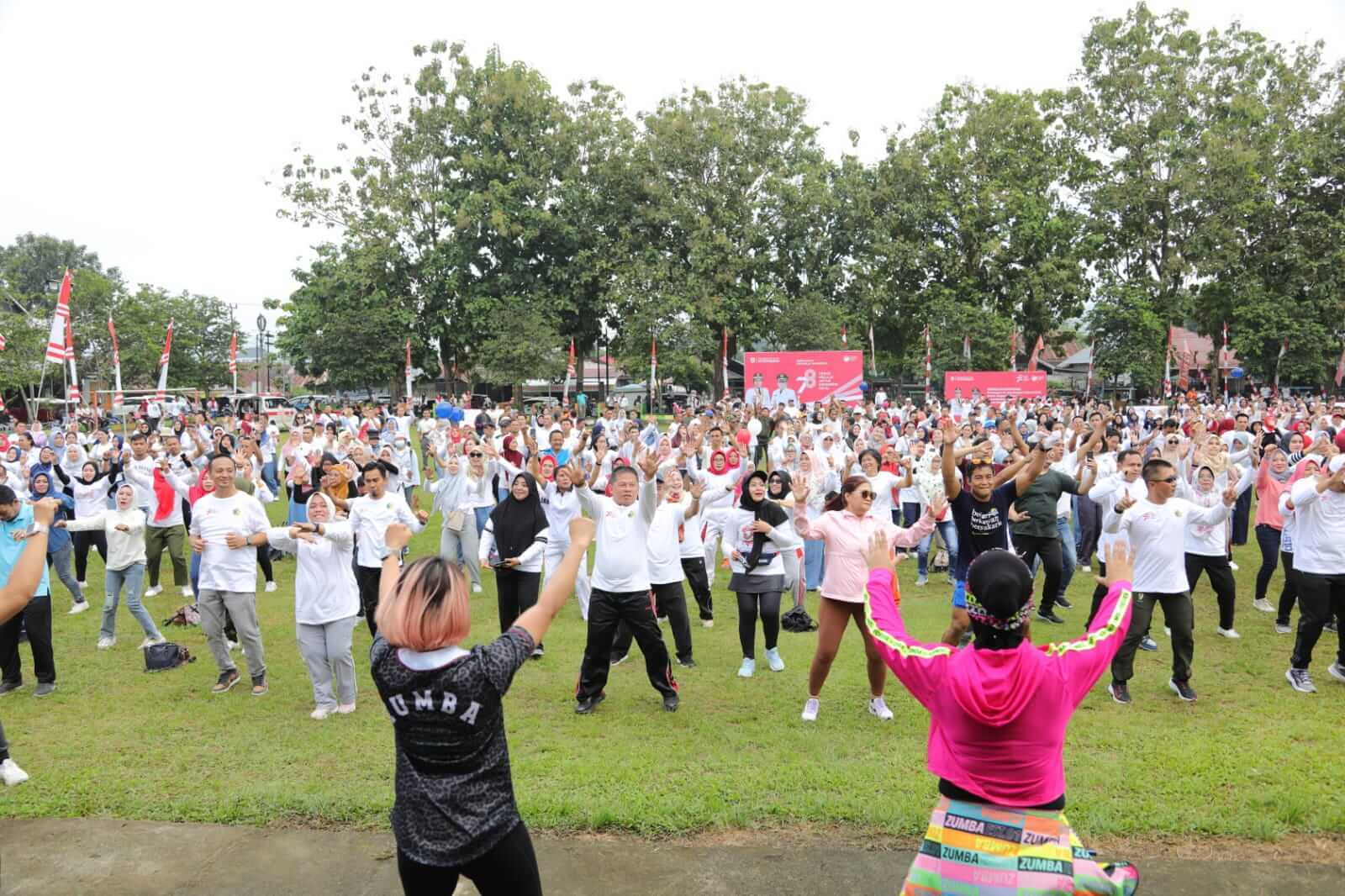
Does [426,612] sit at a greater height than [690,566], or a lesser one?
greater

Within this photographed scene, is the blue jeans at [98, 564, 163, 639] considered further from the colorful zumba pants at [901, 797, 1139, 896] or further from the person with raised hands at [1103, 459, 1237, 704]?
the person with raised hands at [1103, 459, 1237, 704]

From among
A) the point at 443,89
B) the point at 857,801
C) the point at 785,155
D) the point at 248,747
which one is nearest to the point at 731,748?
the point at 857,801

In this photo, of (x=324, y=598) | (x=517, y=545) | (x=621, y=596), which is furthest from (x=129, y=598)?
(x=621, y=596)

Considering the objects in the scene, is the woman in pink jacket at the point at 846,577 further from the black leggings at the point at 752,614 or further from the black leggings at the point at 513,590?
the black leggings at the point at 513,590

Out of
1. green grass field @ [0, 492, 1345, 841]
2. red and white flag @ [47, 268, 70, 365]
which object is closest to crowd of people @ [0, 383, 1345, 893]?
green grass field @ [0, 492, 1345, 841]

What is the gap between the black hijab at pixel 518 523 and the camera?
7.88 meters

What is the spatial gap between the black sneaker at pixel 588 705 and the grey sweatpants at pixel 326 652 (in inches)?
68.1

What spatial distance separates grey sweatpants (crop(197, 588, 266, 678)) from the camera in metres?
7.06

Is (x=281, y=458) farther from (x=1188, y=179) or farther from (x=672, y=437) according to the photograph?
(x=1188, y=179)

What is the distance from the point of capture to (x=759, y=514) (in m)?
7.58

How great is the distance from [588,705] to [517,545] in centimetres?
172

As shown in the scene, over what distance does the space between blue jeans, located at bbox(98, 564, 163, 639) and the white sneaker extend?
271 centimetres

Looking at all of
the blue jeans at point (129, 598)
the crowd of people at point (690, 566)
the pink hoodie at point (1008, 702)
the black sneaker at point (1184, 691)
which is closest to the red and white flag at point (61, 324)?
the crowd of people at point (690, 566)

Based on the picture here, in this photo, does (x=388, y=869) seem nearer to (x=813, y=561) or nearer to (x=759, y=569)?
(x=759, y=569)
